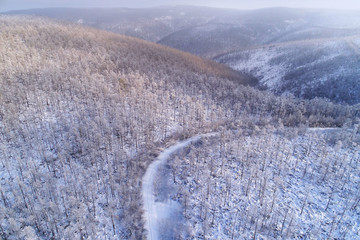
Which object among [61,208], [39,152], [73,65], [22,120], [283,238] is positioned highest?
[73,65]

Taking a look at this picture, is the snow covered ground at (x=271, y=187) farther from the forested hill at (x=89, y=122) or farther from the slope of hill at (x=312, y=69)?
the slope of hill at (x=312, y=69)

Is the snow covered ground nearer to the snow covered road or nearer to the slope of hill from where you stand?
the snow covered road

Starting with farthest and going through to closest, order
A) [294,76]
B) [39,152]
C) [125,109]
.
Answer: [294,76] < [125,109] < [39,152]

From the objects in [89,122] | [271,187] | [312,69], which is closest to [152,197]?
[271,187]

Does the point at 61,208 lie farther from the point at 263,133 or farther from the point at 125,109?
the point at 263,133

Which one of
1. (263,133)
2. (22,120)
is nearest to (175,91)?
(263,133)
